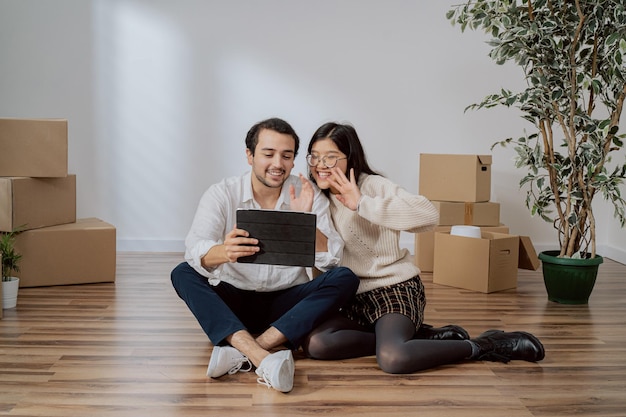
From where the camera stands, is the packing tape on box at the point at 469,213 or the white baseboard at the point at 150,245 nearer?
the packing tape on box at the point at 469,213

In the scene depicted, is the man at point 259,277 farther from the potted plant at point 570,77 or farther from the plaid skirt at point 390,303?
the potted plant at point 570,77

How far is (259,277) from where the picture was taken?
2.70 meters

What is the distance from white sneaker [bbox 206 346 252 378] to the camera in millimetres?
2260

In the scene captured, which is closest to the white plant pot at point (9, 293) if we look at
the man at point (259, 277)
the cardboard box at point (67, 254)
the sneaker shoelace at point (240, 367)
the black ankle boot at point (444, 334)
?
the cardboard box at point (67, 254)

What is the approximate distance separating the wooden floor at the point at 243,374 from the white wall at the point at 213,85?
1.53 metres

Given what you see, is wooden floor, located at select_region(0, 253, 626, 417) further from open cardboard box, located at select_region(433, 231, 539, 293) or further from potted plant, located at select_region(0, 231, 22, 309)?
open cardboard box, located at select_region(433, 231, 539, 293)

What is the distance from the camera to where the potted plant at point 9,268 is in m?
3.19

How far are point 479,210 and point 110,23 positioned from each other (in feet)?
8.64

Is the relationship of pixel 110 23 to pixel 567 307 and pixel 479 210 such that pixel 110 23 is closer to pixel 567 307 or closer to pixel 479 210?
pixel 479 210

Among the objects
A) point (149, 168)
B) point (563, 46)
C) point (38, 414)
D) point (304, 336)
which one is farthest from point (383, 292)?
point (149, 168)

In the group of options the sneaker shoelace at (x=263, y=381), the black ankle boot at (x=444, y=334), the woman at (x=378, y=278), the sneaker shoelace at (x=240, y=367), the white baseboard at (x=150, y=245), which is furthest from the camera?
the white baseboard at (x=150, y=245)

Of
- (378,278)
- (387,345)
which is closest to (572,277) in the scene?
(378,278)

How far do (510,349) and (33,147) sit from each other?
2.47m

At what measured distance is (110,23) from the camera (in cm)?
467
